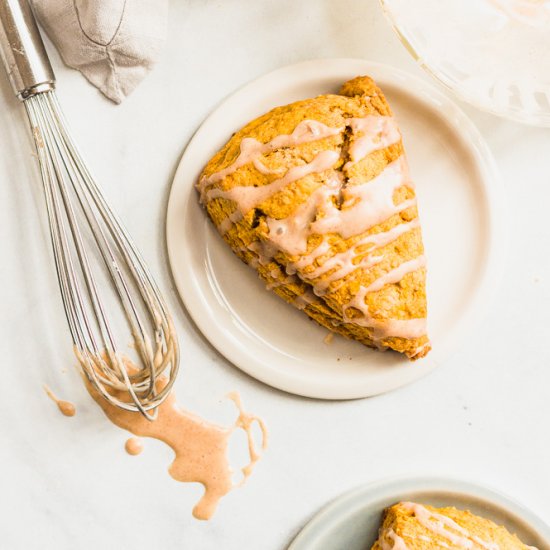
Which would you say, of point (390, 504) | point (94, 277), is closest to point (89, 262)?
point (94, 277)

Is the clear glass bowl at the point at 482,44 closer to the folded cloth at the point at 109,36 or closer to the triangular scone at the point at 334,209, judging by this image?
the triangular scone at the point at 334,209

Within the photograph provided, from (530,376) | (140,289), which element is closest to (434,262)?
(530,376)

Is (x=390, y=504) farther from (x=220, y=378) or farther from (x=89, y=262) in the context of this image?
(x=89, y=262)

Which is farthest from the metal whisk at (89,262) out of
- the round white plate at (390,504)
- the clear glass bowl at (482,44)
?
the clear glass bowl at (482,44)

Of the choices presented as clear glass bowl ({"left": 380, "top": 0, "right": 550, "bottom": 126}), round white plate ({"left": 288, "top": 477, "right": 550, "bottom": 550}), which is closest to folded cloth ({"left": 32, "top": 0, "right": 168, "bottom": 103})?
clear glass bowl ({"left": 380, "top": 0, "right": 550, "bottom": 126})

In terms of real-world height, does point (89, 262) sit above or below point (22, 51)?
below

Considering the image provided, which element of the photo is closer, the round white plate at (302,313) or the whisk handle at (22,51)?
the whisk handle at (22,51)
